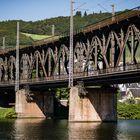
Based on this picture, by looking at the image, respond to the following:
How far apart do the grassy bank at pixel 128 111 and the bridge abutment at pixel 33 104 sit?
54.7 feet

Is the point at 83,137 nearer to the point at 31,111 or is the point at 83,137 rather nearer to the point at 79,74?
the point at 79,74

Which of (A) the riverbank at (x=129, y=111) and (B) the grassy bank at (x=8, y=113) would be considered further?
(A) the riverbank at (x=129, y=111)

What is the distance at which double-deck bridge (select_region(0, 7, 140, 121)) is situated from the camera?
78.4 metres

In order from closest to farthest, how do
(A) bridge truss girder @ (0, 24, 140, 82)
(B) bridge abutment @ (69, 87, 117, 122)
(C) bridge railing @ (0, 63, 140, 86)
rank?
1. (C) bridge railing @ (0, 63, 140, 86)
2. (A) bridge truss girder @ (0, 24, 140, 82)
3. (B) bridge abutment @ (69, 87, 117, 122)

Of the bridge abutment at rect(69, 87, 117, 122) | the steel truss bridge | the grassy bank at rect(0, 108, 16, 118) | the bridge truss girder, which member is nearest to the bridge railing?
the steel truss bridge

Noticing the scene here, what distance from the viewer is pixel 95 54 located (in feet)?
298

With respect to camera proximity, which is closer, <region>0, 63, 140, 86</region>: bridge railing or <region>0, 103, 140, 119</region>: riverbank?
<region>0, 63, 140, 86</region>: bridge railing

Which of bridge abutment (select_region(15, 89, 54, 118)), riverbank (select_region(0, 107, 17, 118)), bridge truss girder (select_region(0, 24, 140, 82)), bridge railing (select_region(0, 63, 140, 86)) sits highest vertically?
bridge truss girder (select_region(0, 24, 140, 82))

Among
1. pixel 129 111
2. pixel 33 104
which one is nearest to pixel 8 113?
pixel 33 104

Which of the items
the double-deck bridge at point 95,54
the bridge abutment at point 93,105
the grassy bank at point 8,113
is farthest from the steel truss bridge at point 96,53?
the grassy bank at point 8,113

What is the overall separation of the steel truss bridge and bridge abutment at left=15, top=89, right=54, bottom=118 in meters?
2.69

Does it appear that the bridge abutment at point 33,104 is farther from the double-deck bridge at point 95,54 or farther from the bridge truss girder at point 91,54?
the bridge truss girder at point 91,54

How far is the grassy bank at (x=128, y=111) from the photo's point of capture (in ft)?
407

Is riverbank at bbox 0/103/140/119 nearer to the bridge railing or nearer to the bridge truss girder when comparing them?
the bridge truss girder
